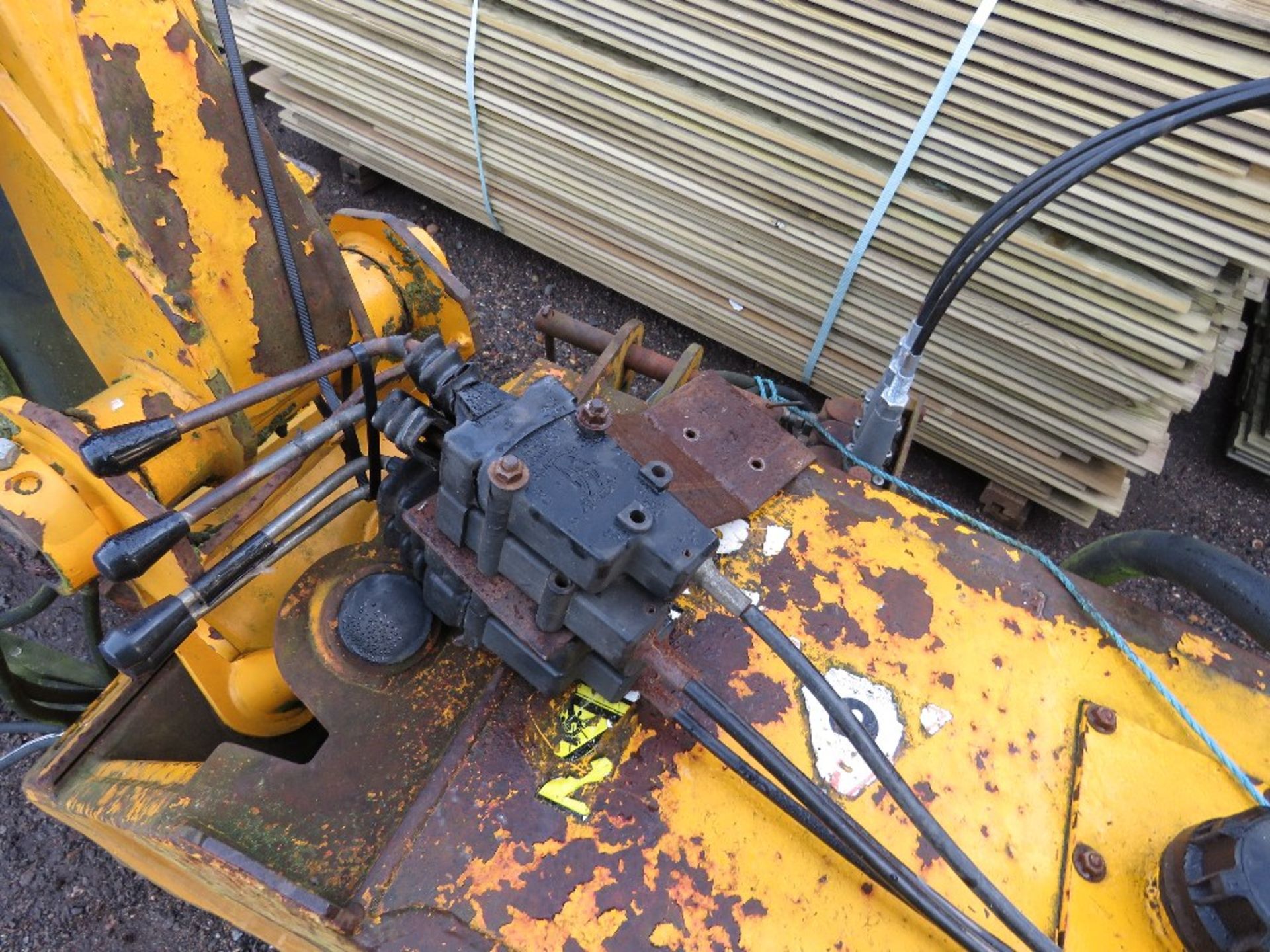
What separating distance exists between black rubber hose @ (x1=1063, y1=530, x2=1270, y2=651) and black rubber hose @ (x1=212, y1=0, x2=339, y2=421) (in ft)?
5.26

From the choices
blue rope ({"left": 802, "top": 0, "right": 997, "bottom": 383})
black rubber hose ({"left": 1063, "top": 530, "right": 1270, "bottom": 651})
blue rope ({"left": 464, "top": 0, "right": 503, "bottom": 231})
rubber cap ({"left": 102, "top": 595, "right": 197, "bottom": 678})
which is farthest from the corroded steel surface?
blue rope ({"left": 464, "top": 0, "right": 503, "bottom": 231})

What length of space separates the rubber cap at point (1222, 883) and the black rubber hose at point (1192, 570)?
0.36 meters

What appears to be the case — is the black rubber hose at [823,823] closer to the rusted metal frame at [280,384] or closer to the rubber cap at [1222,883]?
the rubber cap at [1222,883]

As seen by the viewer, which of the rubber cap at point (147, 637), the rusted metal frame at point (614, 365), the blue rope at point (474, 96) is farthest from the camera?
A: the blue rope at point (474, 96)

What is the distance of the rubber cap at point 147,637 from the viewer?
114 cm

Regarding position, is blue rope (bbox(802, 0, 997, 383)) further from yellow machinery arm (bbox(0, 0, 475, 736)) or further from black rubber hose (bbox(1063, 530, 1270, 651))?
yellow machinery arm (bbox(0, 0, 475, 736))

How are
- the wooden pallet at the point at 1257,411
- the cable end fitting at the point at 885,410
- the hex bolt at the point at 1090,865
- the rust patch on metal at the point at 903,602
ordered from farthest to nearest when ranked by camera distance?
1. the wooden pallet at the point at 1257,411
2. the cable end fitting at the point at 885,410
3. the rust patch on metal at the point at 903,602
4. the hex bolt at the point at 1090,865

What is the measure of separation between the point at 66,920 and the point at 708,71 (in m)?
3.11

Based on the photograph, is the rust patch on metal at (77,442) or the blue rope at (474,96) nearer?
the rust patch on metal at (77,442)

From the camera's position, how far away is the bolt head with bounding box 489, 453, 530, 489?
1.06 m

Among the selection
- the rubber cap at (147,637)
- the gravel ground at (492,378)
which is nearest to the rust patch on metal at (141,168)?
the rubber cap at (147,637)

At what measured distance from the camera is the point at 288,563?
168 centimetres

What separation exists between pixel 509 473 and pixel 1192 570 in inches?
48.8

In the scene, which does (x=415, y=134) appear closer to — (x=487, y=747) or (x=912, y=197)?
(x=912, y=197)
